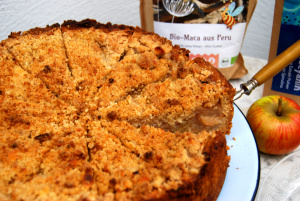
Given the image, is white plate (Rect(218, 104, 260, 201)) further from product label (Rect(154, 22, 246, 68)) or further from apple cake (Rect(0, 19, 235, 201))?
product label (Rect(154, 22, 246, 68))

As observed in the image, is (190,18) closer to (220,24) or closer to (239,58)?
(220,24)

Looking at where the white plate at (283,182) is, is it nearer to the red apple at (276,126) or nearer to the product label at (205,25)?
the red apple at (276,126)

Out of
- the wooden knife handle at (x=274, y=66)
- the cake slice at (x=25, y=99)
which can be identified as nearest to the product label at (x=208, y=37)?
the wooden knife handle at (x=274, y=66)

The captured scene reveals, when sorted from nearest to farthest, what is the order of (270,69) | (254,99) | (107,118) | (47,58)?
(107,118) < (47,58) < (270,69) < (254,99)

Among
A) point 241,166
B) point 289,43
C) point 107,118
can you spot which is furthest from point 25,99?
point 289,43

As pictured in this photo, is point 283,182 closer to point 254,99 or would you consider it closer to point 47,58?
point 254,99

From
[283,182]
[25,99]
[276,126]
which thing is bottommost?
[283,182]

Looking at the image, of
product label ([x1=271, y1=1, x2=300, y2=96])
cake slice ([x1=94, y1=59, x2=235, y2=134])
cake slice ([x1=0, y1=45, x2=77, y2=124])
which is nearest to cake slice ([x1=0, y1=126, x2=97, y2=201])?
cake slice ([x1=0, y1=45, x2=77, y2=124])
